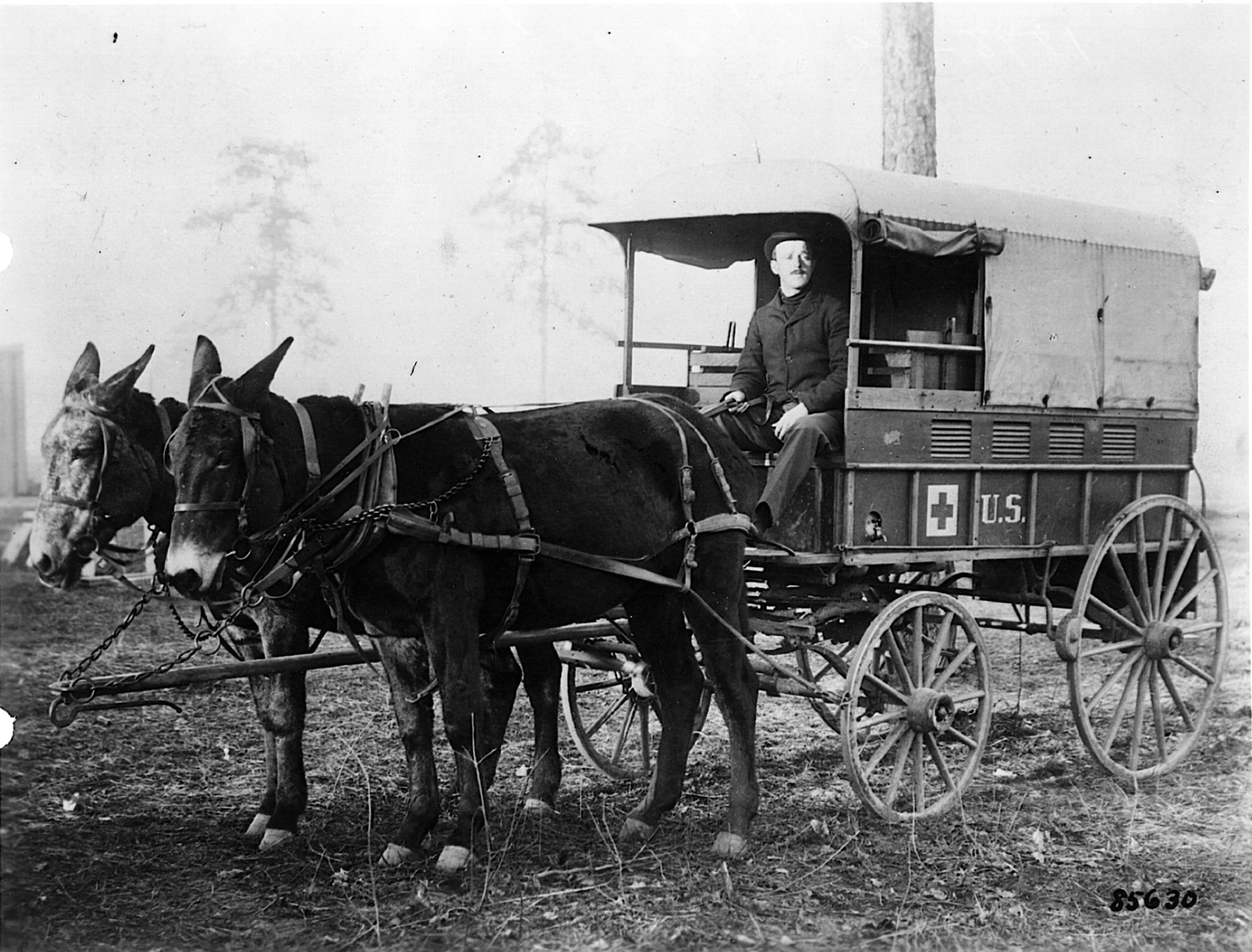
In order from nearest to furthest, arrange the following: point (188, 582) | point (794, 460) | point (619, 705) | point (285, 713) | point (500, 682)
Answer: point (188, 582) → point (285, 713) → point (794, 460) → point (500, 682) → point (619, 705)

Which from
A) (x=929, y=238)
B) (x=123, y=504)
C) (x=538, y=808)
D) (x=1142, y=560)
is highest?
(x=929, y=238)

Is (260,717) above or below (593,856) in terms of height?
above

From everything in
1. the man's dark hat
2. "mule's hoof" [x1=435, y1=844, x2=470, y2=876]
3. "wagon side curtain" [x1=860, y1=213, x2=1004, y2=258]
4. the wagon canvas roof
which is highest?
the wagon canvas roof

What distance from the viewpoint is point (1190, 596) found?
24.1 ft

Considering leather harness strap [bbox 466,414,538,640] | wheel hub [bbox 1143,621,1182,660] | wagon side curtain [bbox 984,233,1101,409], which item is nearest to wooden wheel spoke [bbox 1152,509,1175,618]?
wheel hub [bbox 1143,621,1182,660]

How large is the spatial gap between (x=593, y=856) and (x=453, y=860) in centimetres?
70

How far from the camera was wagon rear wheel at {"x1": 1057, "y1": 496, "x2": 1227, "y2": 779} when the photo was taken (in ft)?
22.0

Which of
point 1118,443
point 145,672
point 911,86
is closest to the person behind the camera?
point 145,672

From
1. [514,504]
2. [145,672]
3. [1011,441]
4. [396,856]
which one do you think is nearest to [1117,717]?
[1011,441]

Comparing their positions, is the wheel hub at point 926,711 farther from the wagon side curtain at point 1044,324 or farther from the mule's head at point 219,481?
the mule's head at point 219,481

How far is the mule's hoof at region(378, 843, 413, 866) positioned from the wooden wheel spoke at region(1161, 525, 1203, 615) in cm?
467

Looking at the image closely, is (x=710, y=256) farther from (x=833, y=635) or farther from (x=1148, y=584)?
(x=1148, y=584)

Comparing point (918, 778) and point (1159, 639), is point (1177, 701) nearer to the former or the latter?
point (1159, 639)

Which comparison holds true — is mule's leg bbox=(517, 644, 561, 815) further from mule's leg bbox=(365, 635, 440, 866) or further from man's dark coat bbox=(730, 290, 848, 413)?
man's dark coat bbox=(730, 290, 848, 413)
